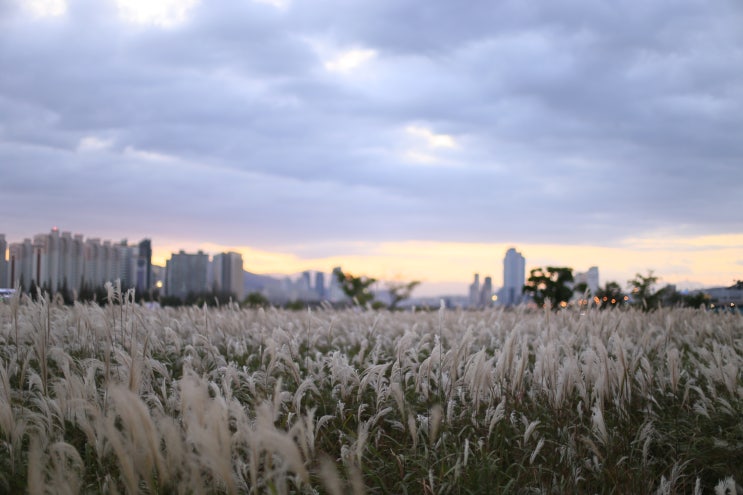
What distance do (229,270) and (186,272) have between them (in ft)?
34.3

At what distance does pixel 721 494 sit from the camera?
2682 mm

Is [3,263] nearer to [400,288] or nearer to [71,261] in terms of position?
[71,261]

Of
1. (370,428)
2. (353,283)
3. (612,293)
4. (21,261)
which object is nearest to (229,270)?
(353,283)

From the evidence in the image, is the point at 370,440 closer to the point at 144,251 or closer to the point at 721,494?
the point at 721,494

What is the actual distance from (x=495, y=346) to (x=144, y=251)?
19.9 meters

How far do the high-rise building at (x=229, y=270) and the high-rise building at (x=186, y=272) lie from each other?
5.44m

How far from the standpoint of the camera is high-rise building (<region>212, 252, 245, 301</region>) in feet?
112

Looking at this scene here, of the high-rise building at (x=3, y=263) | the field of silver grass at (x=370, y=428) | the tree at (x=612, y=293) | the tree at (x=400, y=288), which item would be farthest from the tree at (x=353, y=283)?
the field of silver grass at (x=370, y=428)

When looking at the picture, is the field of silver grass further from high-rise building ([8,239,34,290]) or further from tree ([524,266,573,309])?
tree ([524,266,573,309])

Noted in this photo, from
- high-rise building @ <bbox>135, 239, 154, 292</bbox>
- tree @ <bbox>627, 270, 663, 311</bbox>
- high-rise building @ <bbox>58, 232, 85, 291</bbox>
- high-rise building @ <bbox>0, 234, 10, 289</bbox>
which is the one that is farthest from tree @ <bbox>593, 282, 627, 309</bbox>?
high-rise building @ <bbox>135, 239, 154, 292</bbox>

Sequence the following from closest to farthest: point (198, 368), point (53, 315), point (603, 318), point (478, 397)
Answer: point (478, 397), point (198, 368), point (603, 318), point (53, 315)

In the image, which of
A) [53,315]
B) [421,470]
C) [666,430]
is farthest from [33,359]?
[666,430]

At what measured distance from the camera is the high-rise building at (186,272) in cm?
2405

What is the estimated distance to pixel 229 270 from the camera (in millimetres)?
36531
